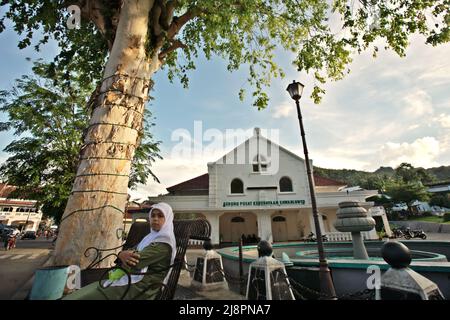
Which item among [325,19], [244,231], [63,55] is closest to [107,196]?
A: [63,55]

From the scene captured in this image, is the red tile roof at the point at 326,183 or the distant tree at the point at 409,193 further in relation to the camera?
the distant tree at the point at 409,193

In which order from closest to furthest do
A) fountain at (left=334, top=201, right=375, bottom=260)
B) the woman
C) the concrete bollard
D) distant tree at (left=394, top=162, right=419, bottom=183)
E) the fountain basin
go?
the concrete bollard, the woman, the fountain basin, fountain at (left=334, top=201, right=375, bottom=260), distant tree at (left=394, top=162, right=419, bottom=183)

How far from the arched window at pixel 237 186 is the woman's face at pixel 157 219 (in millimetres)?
16778

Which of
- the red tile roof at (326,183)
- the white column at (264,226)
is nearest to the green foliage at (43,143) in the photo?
the white column at (264,226)

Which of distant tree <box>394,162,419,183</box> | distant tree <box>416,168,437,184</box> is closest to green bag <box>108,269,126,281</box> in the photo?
distant tree <box>394,162,419,183</box>

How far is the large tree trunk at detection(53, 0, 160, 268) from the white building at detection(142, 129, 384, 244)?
1369 cm

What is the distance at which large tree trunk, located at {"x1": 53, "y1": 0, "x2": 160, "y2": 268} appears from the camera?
320 centimetres

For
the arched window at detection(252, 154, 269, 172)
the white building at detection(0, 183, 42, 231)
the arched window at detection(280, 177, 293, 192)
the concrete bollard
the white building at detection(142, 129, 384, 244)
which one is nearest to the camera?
the concrete bollard

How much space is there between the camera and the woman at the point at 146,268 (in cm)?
198

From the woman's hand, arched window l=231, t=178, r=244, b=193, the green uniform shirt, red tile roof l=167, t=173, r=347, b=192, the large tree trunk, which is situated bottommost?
the green uniform shirt

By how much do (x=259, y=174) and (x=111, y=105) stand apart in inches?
649

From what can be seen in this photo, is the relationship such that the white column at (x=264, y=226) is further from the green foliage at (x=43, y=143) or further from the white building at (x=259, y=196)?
the green foliage at (x=43, y=143)

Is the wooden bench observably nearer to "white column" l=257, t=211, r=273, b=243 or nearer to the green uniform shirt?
the green uniform shirt
